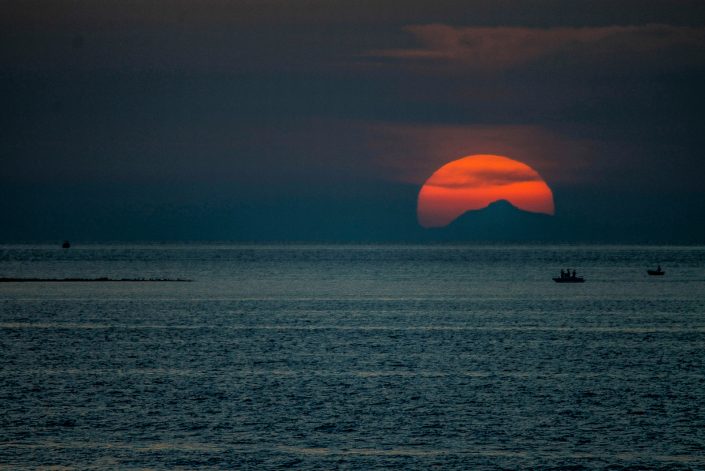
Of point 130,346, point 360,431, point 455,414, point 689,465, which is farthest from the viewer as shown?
point 130,346

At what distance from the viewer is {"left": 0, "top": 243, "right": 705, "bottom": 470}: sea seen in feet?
112

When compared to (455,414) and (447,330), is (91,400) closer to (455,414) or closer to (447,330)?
(455,414)

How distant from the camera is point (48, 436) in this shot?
3638cm

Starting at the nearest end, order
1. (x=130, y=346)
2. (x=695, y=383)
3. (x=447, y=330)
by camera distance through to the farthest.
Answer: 1. (x=695, y=383)
2. (x=130, y=346)
3. (x=447, y=330)

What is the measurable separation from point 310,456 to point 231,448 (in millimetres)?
3171

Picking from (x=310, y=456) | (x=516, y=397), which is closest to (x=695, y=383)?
(x=516, y=397)

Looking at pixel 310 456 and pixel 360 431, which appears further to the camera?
pixel 360 431

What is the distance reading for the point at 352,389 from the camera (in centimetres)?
4775

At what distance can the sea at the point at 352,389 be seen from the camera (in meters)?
34.2

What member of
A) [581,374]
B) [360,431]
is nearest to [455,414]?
[360,431]

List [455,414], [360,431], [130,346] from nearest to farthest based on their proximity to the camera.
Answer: [360,431]
[455,414]
[130,346]

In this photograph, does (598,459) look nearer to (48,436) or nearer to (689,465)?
(689,465)

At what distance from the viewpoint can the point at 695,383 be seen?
50281mm

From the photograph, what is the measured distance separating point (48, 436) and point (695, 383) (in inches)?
1275
